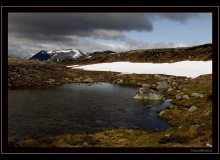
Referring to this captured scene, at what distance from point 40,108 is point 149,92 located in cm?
2893

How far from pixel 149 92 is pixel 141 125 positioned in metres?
19.4

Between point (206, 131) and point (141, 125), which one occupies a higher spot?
point (206, 131)
